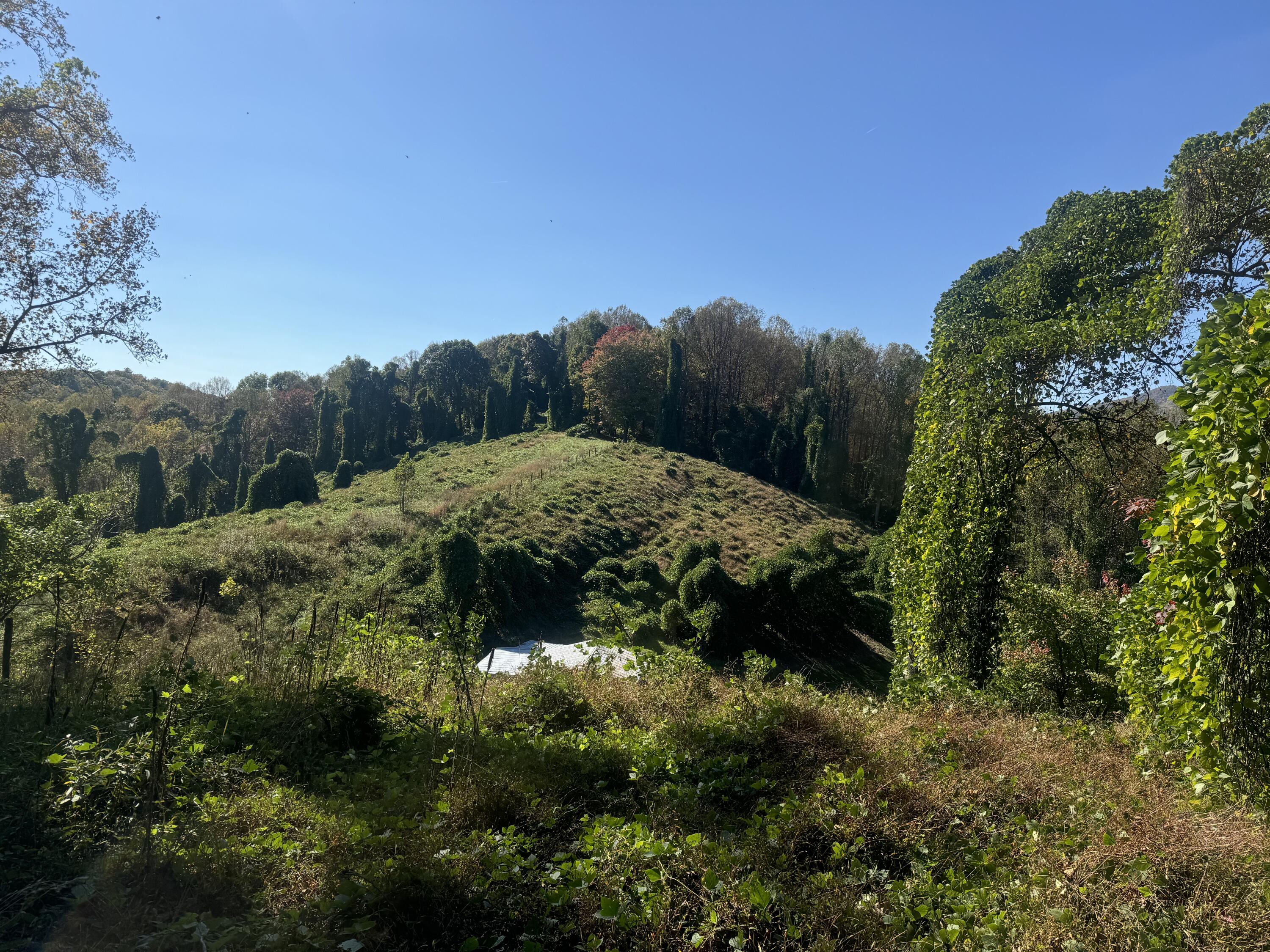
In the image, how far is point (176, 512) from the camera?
32125 millimetres

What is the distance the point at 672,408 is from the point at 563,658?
1381 inches

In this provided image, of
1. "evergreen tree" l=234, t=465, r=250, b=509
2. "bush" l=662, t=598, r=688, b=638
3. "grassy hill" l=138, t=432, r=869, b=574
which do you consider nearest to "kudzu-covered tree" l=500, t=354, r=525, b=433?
"grassy hill" l=138, t=432, r=869, b=574

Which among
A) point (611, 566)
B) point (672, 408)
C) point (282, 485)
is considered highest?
point (672, 408)

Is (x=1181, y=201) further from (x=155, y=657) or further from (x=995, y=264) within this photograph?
(x=155, y=657)

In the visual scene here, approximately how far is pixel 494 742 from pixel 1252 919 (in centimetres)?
373

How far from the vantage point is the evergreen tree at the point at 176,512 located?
31.8m

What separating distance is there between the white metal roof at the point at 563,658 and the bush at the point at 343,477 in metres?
25.9

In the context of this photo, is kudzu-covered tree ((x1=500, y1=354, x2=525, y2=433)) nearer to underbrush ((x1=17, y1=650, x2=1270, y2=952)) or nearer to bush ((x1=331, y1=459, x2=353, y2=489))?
bush ((x1=331, y1=459, x2=353, y2=489))

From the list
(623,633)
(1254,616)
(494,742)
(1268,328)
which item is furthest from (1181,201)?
(494,742)

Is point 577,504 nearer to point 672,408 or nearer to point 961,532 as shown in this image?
point 672,408

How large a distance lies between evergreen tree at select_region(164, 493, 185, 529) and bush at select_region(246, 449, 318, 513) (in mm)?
4327

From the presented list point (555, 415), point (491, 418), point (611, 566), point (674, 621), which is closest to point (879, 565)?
point (674, 621)

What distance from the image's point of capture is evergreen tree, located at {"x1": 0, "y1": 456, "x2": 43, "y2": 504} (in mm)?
27719

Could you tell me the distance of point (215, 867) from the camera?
2.74 metres
